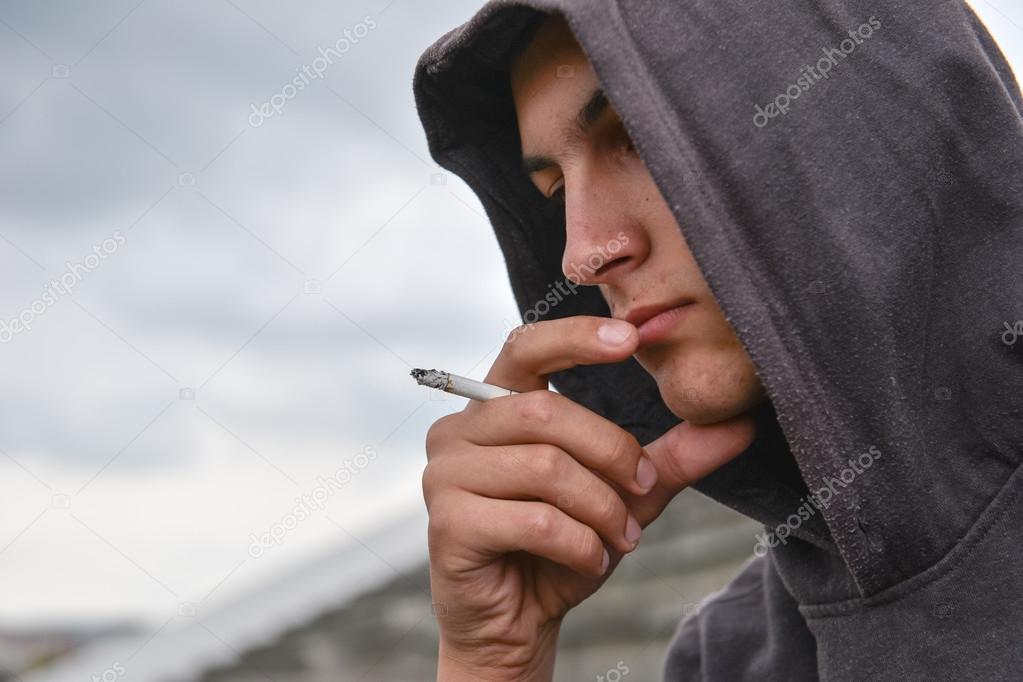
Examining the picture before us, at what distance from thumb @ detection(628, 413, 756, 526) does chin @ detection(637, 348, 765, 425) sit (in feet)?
0.13

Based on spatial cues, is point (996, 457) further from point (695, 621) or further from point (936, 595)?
point (695, 621)

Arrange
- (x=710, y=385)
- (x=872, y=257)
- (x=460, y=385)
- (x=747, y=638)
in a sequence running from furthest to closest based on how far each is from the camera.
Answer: (x=747, y=638)
(x=460, y=385)
(x=710, y=385)
(x=872, y=257)

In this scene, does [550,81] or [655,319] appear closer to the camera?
[655,319]

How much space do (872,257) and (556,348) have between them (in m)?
0.54

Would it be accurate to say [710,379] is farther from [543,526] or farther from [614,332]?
[543,526]

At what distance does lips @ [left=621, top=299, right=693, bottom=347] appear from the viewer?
144 centimetres

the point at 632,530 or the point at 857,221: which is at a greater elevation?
the point at 857,221

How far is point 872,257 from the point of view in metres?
1.31

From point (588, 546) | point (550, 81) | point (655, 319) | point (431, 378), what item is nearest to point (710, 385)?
point (655, 319)

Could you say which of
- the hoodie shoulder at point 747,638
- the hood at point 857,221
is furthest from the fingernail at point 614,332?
the hoodie shoulder at point 747,638

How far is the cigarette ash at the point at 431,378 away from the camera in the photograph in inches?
59.6

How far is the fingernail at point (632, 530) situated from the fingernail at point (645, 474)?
90 mm

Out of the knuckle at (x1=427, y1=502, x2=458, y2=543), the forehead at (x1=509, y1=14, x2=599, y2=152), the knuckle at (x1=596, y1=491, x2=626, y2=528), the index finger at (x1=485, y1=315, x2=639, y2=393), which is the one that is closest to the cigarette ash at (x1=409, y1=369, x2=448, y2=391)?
the index finger at (x1=485, y1=315, x2=639, y2=393)

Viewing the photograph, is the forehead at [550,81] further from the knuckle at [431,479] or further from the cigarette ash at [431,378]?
the knuckle at [431,479]
